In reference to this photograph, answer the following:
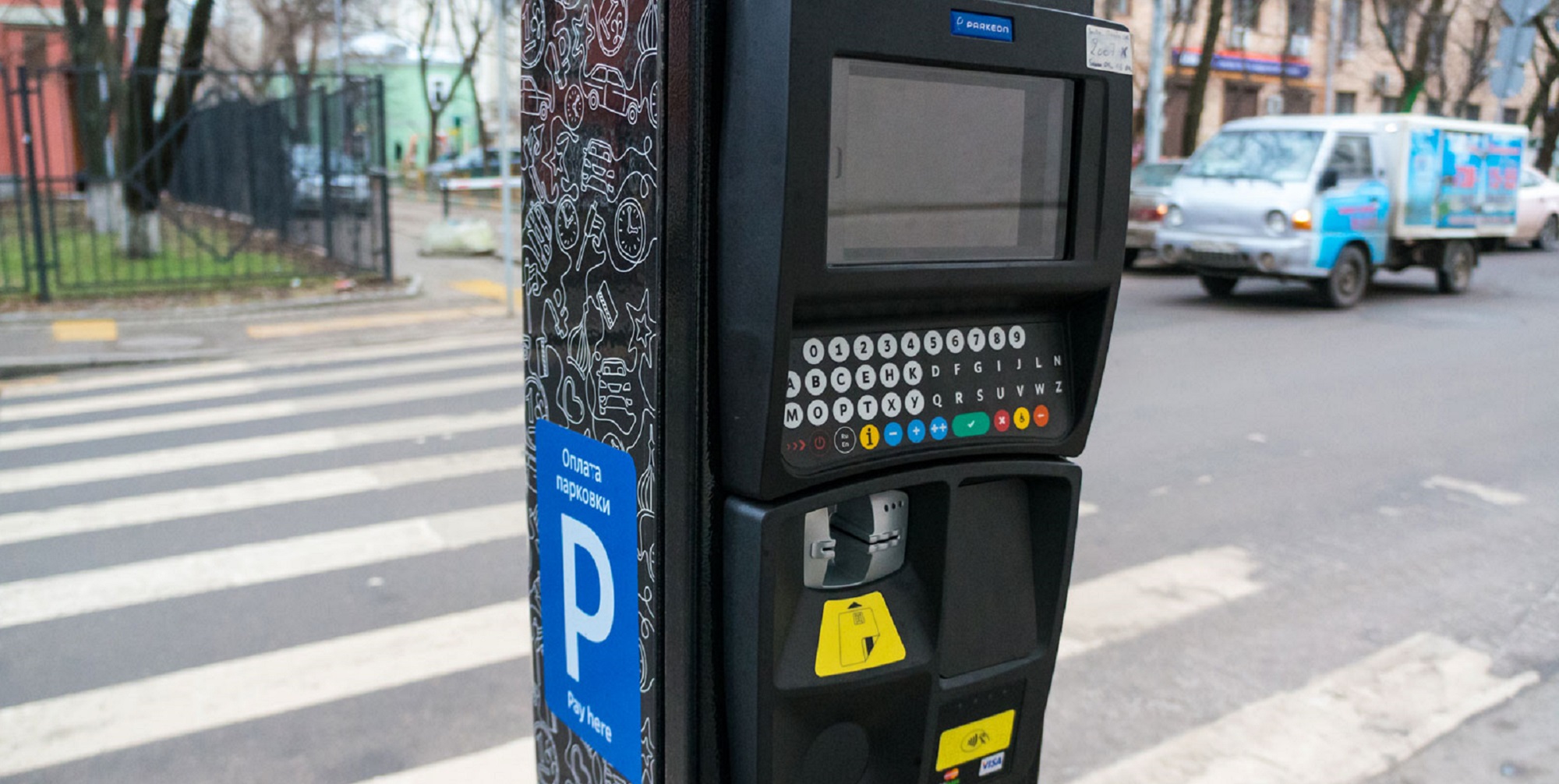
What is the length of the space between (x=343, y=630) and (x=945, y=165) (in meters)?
3.46

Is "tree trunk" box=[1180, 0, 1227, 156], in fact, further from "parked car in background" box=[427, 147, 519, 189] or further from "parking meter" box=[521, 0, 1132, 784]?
"parked car in background" box=[427, 147, 519, 189]

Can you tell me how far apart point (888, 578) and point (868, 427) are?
27 centimetres

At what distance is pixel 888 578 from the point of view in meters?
1.75

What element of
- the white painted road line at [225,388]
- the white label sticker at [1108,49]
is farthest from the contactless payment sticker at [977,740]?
the white painted road line at [225,388]

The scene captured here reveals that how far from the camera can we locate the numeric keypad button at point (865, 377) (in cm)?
157

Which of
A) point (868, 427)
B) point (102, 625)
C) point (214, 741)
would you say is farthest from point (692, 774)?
point (102, 625)

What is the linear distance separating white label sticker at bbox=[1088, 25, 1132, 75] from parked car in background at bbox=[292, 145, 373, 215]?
47.8 feet

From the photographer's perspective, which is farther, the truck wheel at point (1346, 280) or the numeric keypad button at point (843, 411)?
the truck wheel at point (1346, 280)

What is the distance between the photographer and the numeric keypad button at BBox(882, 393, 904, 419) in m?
1.59

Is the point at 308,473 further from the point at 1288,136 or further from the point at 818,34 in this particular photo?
the point at 1288,136

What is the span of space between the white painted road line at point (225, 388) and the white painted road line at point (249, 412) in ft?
1.45

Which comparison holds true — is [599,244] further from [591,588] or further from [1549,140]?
[1549,140]

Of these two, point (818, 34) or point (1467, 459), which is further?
point (1467, 459)

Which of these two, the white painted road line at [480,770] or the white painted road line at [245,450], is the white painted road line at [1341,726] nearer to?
the white painted road line at [480,770]
